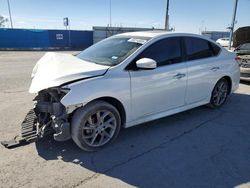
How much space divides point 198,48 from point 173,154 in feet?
7.88

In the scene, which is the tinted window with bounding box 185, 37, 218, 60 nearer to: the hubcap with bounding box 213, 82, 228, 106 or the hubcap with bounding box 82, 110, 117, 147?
the hubcap with bounding box 213, 82, 228, 106

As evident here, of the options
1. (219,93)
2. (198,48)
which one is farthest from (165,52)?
(219,93)

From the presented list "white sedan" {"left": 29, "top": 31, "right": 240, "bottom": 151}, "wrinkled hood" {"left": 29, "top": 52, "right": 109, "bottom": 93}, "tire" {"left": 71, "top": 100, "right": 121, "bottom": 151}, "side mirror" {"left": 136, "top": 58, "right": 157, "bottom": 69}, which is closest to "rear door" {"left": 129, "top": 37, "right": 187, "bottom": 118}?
"white sedan" {"left": 29, "top": 31, "right": 240, "bottom": 151}

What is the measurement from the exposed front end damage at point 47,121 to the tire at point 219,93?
11.3 feet

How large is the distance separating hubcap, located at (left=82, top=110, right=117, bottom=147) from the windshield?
32.2 inches

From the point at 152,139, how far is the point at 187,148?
1.91 ft

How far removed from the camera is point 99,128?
386cm

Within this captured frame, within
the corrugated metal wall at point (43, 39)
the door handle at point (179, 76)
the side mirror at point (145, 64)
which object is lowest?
the corrugated metal wall at point (43, 39)

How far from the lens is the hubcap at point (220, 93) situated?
228 inches

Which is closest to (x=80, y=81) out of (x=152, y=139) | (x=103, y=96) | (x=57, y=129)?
(x=103, y=96)

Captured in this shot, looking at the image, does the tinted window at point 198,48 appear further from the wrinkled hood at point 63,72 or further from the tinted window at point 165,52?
the wrinkled hood at point 63,72

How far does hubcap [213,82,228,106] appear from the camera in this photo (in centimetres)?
579

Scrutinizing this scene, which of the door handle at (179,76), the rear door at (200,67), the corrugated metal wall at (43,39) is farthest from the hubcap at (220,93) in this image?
the corrugated metal wall at (43,39)

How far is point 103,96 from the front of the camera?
3.74m
